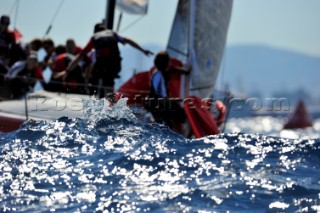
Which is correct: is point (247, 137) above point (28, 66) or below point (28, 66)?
below

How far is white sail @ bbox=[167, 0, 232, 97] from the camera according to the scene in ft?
31.2

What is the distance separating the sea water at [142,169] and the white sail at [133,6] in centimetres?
373

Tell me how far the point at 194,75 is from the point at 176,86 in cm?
63

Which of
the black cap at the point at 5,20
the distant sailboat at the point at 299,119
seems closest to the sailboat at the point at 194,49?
the black cap at the point at 5,20

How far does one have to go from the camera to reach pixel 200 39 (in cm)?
969

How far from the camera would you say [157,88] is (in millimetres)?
7453

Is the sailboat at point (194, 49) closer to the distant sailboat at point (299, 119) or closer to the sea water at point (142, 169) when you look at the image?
the sea water at point (142, 169)

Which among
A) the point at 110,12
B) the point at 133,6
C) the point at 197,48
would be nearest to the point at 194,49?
the point at 197,48

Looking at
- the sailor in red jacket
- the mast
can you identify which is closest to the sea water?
the sailor in red jacket

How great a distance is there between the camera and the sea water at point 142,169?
3.87 meters

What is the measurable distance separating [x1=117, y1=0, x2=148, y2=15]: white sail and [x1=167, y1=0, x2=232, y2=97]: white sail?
0.49m

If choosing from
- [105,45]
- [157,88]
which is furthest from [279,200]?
[105,45]

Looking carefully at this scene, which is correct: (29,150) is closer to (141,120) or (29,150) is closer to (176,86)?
(141,120)

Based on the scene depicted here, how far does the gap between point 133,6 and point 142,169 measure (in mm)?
5634
